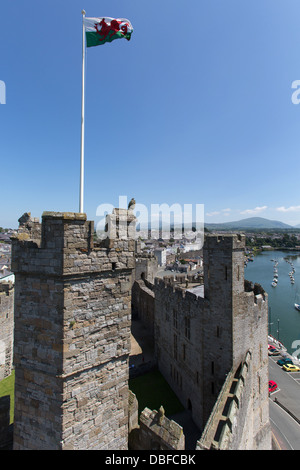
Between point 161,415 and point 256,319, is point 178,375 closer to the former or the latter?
point 256,319

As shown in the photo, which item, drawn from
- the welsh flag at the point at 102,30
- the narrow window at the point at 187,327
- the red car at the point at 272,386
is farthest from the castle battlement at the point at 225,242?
Result: the red car at the point at 272,386

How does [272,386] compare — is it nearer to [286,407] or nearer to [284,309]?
[286,407]

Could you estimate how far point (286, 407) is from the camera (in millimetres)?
21625

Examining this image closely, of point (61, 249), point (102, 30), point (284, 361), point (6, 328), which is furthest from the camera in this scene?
point (284, 361)

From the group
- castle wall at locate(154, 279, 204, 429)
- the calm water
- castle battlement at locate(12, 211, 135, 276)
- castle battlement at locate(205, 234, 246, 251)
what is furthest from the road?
castle battlement at locate(12, 211, 135, 276)

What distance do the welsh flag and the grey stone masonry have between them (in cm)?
734

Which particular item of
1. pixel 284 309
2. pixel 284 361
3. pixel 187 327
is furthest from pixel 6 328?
pixel 284 309

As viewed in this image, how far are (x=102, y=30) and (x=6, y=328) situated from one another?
63.2 ft

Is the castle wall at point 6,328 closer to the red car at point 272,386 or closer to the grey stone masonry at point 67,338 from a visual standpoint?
the grey stone masonry at point 67,338

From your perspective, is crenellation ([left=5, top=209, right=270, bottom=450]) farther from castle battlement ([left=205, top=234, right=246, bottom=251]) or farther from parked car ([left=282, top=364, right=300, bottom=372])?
parked car ([left=282, top=364, right=300, bottom=372])

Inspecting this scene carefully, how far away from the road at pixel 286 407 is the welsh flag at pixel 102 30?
2483 cm

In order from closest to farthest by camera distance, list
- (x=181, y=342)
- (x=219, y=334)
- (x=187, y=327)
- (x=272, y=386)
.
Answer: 1. (x=219, y=334)
2. (x=187, y=327)
3. (x=181, y=342)
4. (x=272, y=386)

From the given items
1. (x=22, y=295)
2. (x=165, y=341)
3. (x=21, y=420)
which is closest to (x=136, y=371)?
(x=165, y=341)
